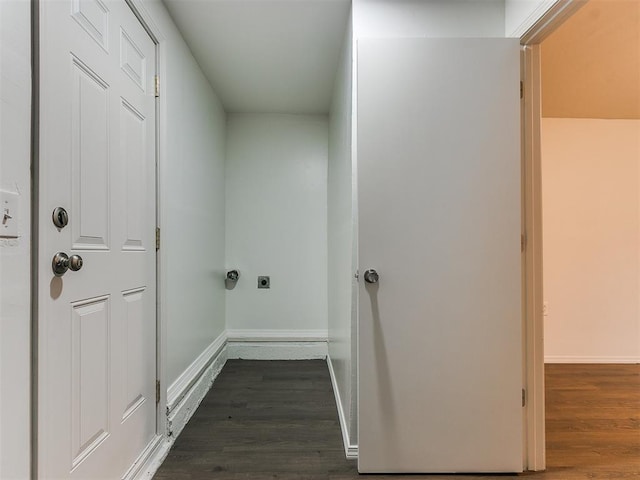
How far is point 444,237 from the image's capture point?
1.42m

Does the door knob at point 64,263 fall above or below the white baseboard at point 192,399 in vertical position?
above

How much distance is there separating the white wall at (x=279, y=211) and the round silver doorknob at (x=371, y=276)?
5.28ft

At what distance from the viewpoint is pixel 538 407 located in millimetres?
1446

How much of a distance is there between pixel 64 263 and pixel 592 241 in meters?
3.80

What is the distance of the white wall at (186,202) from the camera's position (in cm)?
160

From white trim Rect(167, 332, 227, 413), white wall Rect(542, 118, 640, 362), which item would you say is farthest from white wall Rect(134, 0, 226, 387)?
white wall Rect(542, 118, 640, 362)

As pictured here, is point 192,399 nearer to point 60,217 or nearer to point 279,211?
point 60,217

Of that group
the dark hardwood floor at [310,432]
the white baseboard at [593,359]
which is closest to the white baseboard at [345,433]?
the dark hardwood floor at [310,432]

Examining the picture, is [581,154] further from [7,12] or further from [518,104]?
[7,12]

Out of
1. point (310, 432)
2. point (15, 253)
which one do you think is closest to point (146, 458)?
point (310, 432)

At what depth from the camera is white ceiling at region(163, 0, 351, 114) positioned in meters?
1.66

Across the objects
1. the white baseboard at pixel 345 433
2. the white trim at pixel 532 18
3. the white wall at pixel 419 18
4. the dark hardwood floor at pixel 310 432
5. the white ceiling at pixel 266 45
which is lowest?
the dark hardwood floor at pixel 310 432

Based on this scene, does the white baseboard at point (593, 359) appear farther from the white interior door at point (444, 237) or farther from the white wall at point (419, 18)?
the white wall at point (419, 18)

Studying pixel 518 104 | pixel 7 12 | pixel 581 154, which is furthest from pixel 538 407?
pixel 581 154
